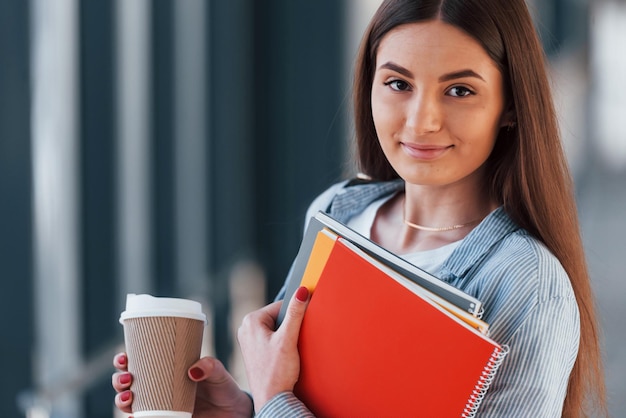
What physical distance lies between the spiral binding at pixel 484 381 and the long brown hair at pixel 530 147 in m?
0.29

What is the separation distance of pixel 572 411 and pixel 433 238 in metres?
0.38

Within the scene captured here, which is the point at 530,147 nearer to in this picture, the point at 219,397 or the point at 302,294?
the point at 302,294

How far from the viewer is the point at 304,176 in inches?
181

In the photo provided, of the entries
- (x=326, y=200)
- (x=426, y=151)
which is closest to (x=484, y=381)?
(x=426, y=151)

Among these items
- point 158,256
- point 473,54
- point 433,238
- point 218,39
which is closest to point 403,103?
point 473,54

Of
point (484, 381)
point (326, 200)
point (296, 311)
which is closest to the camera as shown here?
point (484, 381)

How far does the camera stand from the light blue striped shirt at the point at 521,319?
1269 millimetres

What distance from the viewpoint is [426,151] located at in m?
1.44

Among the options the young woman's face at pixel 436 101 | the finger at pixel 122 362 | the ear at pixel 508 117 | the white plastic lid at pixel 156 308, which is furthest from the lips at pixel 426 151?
the finger at pixel 122 362

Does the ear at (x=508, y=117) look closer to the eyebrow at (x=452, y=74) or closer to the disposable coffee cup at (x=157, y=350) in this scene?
the eyebrow at (x=452, y=74)

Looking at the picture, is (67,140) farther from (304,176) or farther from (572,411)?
(572,411)

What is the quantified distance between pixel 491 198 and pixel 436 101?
263mm

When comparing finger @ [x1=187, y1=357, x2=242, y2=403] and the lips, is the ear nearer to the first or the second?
the lips

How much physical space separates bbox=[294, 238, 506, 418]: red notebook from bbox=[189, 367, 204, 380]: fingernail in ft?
0.70
